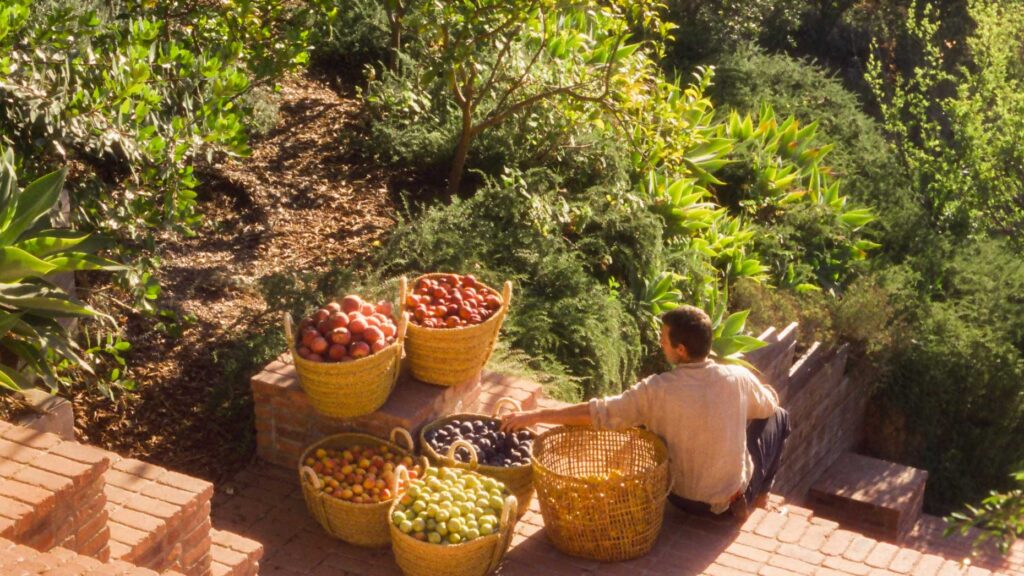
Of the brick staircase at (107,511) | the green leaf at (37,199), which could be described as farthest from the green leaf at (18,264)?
the brick staircase at (107,511)

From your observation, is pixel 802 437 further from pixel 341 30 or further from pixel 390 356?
pixel 341 30

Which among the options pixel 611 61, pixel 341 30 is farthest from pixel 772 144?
pixel 341 30

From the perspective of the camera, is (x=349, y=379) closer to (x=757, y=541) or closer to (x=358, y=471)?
(x=358, y=471)

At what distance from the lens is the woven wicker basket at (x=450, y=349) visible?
19.4 feet

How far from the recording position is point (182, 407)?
6594 millimetres

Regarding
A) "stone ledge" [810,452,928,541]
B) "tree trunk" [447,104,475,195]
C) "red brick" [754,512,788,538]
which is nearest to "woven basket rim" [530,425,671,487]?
"red brick" [754,512,788,538]

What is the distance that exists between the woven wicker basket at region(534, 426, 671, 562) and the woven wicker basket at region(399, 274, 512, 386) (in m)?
0.57

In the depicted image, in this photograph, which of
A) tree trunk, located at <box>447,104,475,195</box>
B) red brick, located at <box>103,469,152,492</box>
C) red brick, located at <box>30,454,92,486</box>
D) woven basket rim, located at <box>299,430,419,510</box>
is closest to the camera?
red brick, located at <box>30,454,92,486</box>

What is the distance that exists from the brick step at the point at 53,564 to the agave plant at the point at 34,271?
1.20 meters

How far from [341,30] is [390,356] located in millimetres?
6354

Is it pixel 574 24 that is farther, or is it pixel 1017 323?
pixel 574 24

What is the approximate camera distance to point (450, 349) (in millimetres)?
5941

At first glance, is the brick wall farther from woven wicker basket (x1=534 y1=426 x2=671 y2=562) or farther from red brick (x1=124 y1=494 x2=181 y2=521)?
red brick (x1=124 y1=494 x2=181 y2=521)

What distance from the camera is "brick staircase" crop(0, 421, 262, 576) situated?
423cm
